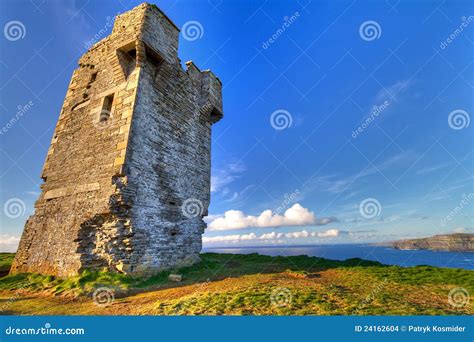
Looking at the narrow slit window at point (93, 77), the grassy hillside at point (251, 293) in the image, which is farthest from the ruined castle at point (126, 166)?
the grassy hillside at point (251, 293)

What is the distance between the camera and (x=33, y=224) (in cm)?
980

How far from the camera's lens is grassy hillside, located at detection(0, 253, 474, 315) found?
4695 millimetres

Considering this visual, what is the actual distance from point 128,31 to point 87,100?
3.52 m

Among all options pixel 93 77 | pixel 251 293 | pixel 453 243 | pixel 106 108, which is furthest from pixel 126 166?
pixel 453 243

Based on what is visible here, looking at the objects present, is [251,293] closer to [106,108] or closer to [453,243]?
[106,108]

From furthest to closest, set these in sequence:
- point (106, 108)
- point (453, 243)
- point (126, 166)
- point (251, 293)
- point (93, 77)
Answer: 1. point (453, 243)
2. point (93, 77)
3. point (106, 108)
4. point (126, 166)
5. point (251, 293)

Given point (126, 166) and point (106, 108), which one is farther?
point (106, 108)

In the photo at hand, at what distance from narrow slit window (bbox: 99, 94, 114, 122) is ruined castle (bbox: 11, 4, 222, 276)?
0.15 feet

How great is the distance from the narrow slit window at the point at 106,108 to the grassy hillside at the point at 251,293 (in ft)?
18.7

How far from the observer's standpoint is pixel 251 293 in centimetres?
554

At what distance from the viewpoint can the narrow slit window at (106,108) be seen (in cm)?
948

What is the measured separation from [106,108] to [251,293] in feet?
29.1

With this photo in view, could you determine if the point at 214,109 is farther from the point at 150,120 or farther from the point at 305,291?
the point at 305,291

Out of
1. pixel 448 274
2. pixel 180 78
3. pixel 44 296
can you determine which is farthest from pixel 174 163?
pixel 448 274
